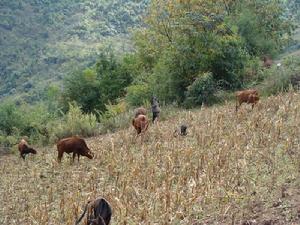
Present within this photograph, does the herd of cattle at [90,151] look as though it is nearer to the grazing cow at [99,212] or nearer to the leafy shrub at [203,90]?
the grazing cow at [99,212]

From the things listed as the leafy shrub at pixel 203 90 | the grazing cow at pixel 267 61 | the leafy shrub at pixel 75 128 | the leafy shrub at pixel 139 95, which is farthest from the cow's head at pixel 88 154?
the grazing cow at pixel 267 61

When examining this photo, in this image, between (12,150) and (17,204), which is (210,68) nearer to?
(12,150)

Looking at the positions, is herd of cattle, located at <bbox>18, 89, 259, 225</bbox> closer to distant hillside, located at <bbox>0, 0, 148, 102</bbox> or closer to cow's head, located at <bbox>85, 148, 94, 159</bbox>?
cow's head, located at <bbox>85, 148, 94, 159</bbox>

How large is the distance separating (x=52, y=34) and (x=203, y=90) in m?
101

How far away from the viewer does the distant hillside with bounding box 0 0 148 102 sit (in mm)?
103312

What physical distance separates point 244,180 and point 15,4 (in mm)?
125472

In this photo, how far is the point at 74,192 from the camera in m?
9.27

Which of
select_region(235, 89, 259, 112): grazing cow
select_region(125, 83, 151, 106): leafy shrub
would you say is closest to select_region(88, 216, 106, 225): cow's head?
select_region(235, 89, 259, 112): grazing cow

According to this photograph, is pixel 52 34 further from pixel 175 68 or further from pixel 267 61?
pixel 175 68

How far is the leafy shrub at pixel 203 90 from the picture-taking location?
23.0 m

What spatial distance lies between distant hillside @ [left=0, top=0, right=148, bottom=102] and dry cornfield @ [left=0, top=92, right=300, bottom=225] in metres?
83.1

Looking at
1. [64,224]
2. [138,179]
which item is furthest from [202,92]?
[64,224]

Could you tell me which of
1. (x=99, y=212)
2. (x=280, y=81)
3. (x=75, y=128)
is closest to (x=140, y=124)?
(x=75, y=128)

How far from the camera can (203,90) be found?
23031mm
